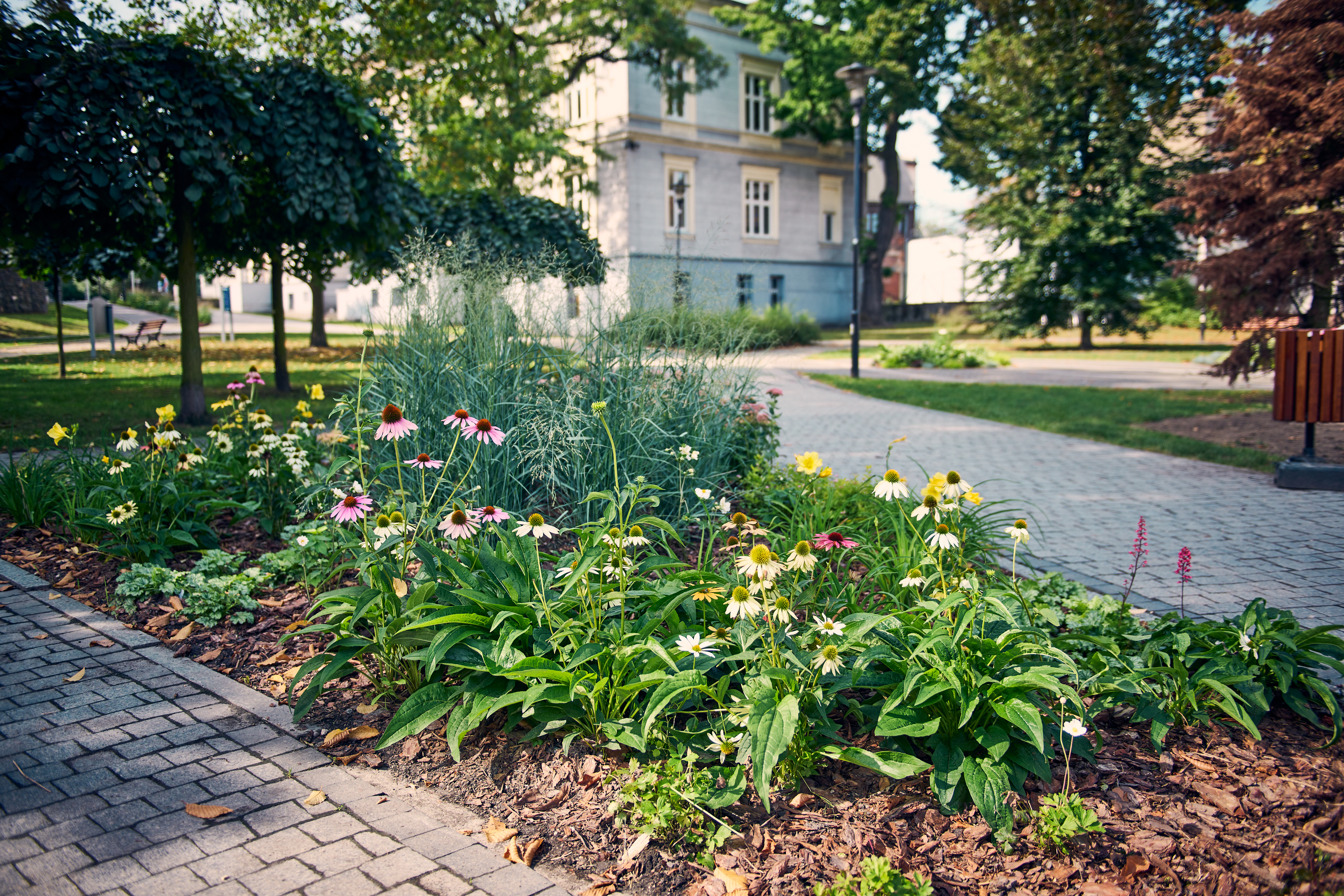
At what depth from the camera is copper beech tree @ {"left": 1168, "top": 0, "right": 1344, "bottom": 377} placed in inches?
353

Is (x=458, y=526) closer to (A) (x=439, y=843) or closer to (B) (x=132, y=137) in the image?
(A) (x=439, y=843)

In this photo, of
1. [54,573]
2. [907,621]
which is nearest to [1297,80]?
[907,621]

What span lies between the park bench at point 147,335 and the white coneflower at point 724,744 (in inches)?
850

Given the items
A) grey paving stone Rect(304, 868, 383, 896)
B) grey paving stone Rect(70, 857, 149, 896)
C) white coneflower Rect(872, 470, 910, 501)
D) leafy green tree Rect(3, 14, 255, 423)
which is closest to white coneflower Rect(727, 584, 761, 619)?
white coneflower Rect(872, 470, 910, 501)

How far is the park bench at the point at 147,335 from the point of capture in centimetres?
2027

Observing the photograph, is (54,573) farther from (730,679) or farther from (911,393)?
(911,393)

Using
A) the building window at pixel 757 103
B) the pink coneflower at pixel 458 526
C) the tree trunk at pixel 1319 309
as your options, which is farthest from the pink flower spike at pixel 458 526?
the building window at pixel 757 103

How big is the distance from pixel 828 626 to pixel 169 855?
1.94m

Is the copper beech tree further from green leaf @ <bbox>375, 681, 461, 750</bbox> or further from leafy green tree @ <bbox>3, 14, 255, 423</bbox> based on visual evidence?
leafy green tree @ <bbox>3, 14, 255, 423</bbox>

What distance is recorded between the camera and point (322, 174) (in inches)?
362

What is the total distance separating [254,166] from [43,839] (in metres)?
9.37

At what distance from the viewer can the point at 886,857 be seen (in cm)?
218

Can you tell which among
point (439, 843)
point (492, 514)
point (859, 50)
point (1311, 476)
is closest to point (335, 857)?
point (439, 843)

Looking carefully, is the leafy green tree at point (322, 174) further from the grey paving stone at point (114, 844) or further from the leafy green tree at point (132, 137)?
the grey paving stone at point (114, 844)
